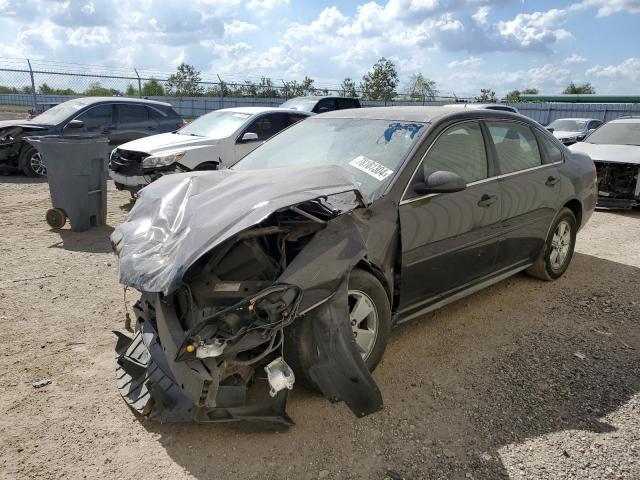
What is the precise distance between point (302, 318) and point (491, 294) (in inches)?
108

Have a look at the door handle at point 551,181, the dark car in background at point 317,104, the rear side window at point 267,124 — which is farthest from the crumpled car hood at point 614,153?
the dark car in background at point 317,104

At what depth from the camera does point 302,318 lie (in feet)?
9.21

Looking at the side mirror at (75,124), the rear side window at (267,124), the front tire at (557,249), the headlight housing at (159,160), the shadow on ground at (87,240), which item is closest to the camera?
the front tire at (557,249)

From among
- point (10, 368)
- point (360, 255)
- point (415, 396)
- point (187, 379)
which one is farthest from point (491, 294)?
point (10, 368)

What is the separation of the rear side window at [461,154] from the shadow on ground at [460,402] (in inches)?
50.2

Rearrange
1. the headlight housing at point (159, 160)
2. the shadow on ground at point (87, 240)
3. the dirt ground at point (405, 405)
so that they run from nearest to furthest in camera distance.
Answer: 1. the dirt ground at point (405, 405)
2. the shadow on ground at point (87, 240)
3. the headlight housing at point (159, 160)

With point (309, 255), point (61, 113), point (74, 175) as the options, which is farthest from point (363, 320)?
point (61, 113)

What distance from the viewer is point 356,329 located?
3139mm

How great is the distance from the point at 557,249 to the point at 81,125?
8882 millimetres

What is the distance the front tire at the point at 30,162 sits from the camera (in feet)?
34.4

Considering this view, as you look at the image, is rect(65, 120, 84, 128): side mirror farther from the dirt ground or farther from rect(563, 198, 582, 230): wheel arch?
rect(563, 198, 582, 230): wheel arch

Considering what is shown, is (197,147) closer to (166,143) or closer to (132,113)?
(166,143)

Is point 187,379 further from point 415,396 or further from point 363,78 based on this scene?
point 363,78

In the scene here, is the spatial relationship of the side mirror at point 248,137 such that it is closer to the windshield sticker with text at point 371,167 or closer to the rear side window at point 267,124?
the rear side window at point 267,124
